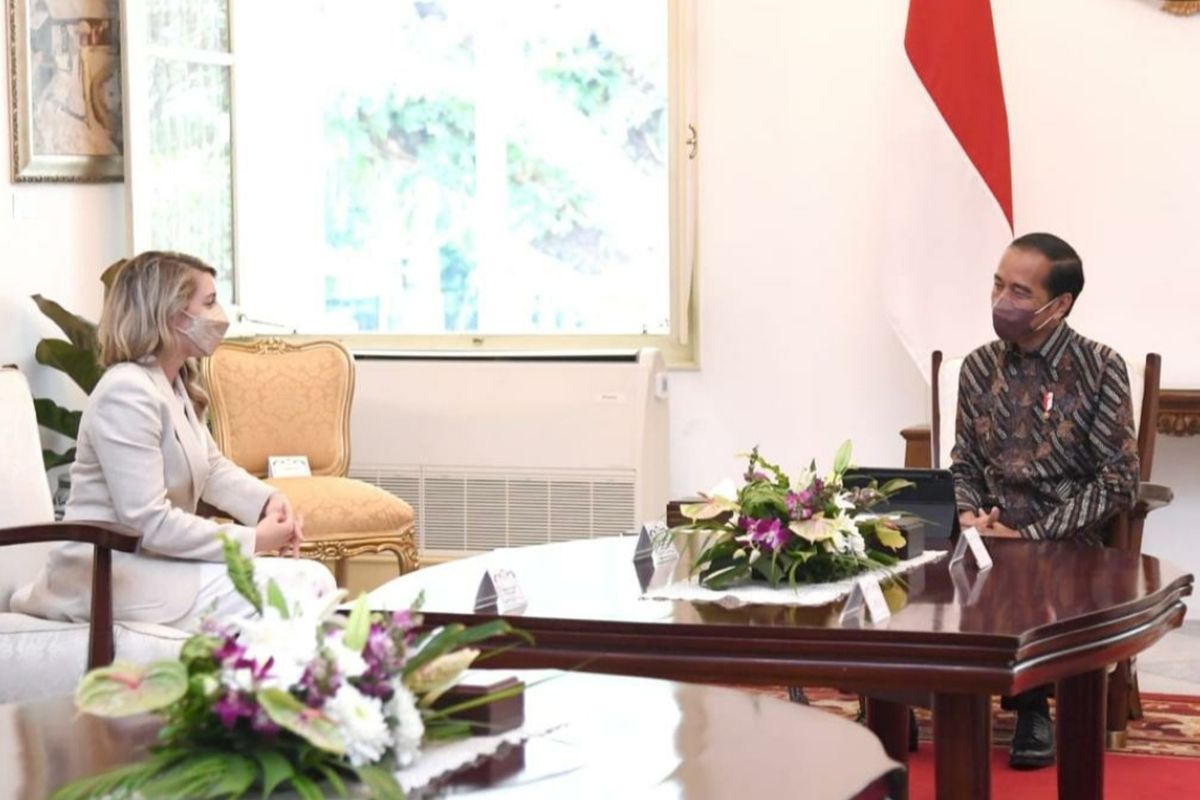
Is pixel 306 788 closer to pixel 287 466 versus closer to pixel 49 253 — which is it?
pixel 287 466

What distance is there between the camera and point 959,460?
4.36 meters

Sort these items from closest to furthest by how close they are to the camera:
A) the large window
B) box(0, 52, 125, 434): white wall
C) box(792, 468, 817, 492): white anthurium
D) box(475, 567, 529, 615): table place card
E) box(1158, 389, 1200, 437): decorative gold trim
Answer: box(475, 567, 529, 615): table place card < box(792, 468, 817, 492): white anthurium < box(1158, 389, 1200, 437): decorative gold trim < box(0, 52, 125, 434): white wall < the large window

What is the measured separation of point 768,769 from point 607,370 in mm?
4242

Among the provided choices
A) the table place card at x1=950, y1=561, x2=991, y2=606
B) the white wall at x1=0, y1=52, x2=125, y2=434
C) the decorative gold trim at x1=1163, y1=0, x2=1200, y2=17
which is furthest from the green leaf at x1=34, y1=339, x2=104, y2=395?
the decorative gold trim at x1=1163, y1=0, x2=1200, y2=17

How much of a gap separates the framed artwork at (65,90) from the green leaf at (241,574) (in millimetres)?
4406

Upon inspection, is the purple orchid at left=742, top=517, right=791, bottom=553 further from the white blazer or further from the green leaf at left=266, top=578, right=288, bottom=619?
the green leaf at left=266, top=578, right=288, bottom=619

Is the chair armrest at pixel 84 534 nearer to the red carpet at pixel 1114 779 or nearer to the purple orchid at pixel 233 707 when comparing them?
the red carpet at pixel 1114 779

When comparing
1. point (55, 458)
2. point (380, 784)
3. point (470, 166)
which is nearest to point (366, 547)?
point (55, 458)

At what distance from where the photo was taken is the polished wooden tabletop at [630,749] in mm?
1872

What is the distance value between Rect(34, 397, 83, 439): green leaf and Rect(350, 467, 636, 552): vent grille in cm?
107

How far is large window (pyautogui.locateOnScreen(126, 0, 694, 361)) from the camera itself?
6504 millimetres

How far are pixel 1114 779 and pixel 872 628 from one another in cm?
157

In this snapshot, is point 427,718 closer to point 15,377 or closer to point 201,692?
point 201,692

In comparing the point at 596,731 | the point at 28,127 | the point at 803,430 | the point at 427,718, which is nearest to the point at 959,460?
the point at 803,430
